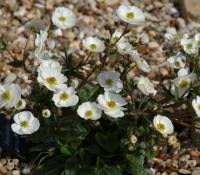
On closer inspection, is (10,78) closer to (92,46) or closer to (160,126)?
(92,46)

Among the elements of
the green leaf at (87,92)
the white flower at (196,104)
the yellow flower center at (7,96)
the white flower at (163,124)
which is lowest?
the green leaf at (87,92)

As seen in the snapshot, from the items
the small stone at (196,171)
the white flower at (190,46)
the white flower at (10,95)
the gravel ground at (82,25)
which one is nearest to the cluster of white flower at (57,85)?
the white flower at (10,95)

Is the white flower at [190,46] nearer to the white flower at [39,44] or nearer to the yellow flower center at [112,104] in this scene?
the yellow flower center at [112,104]

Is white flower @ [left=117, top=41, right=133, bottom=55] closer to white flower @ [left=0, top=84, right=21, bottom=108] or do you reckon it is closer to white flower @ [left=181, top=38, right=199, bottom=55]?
white flower @ [left=181, top=38, right=199, bottom=55]

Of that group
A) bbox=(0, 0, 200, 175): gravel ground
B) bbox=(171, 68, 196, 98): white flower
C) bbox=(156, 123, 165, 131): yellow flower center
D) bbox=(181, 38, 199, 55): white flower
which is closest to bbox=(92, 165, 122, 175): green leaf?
bbox=(156, 123, 165, 131): yellow flower center

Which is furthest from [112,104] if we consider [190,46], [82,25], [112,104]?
[82,25]
